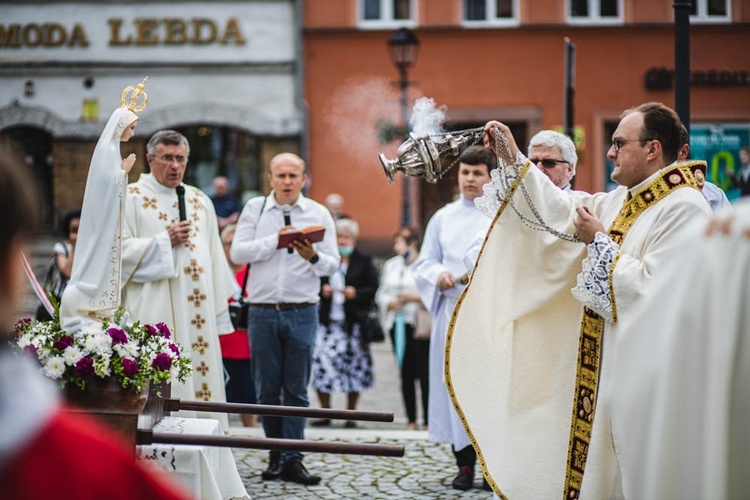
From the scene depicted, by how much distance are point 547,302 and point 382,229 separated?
14506 mm

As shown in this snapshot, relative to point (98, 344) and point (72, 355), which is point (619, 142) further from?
point (72, 355)

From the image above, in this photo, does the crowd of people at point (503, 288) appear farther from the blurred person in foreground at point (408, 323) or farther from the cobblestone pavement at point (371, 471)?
the blurred person in foreground at point (408, 323)

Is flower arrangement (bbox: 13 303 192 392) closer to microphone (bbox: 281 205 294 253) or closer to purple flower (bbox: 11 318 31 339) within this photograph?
purple flower (bbox: 11 318 31 339)

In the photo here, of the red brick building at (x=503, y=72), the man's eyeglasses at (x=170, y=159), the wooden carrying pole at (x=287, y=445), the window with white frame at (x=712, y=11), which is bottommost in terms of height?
the wooden carrying pole at (x=287, y=445)

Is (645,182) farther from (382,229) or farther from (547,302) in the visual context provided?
(382,229)

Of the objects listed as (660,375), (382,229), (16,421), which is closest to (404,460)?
(660,375)

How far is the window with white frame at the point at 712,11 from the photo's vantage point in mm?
19484

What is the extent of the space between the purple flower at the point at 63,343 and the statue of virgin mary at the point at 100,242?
33 centimetres

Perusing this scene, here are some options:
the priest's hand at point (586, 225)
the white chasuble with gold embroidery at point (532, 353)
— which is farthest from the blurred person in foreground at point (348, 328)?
the priest's hand at point (586, 225)

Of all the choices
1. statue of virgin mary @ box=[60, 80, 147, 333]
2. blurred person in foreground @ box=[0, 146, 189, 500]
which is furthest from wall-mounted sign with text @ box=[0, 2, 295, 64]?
blurred person in foreground @ box=[0, 146, 189, 500]

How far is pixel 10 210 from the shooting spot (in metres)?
1.80

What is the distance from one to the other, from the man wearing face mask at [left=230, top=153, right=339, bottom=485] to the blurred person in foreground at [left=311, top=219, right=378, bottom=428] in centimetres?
220

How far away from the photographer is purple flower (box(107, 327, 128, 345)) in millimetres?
4477

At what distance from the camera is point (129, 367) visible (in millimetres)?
4293
